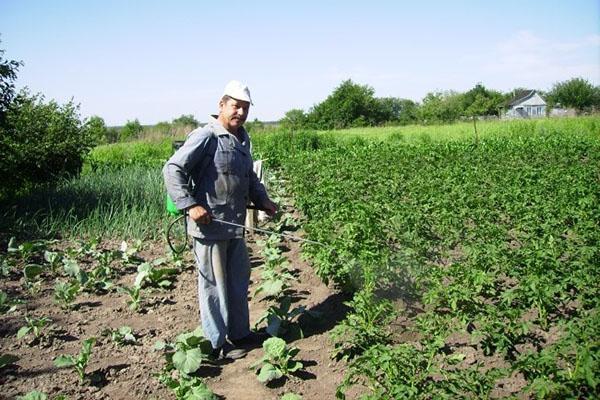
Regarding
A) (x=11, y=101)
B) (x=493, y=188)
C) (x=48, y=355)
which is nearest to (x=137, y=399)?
(x=48, y=355)

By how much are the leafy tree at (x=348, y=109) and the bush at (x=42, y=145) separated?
4588cm

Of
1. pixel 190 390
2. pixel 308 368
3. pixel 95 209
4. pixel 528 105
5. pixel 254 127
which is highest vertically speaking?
pixel 528 105

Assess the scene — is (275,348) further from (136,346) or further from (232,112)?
(232,112)

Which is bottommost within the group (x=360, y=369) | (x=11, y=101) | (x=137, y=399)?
(x=137, y=399)

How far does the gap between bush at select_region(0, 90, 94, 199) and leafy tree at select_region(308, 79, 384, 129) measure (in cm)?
4588

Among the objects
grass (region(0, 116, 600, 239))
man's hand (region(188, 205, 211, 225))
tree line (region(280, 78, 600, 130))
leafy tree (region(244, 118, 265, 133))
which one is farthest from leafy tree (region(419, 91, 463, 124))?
man's hand (region(188, 205, 211, 225))

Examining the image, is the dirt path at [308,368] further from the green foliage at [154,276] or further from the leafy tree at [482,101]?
the leafy tree at [482,101]

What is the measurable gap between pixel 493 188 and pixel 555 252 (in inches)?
150

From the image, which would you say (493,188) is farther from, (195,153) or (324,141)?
(324,141)

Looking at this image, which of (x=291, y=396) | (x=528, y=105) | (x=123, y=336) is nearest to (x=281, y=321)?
(x=291, y=396)

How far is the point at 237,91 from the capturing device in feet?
10.8

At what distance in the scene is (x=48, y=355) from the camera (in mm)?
3768

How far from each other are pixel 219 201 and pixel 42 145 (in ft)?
36.0

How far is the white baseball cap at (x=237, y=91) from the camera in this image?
330 centimetres
